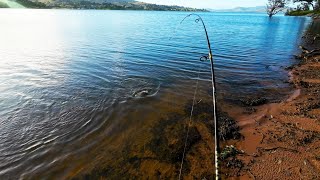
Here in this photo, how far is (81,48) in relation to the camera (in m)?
28.1

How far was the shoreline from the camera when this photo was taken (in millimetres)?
7363

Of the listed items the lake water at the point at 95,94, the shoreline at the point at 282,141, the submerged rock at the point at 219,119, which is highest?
the shoreline at the point at 282,141

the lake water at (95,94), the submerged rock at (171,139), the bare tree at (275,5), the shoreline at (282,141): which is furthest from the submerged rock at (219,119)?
the bare tree at (275,5)

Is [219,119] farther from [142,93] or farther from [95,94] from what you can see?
[95,94]

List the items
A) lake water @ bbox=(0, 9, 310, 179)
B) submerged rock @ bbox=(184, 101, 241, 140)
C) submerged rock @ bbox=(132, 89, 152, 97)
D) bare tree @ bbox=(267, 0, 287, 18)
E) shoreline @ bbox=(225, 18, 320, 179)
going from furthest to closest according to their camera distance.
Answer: bare tree @ bbox=(267, 0, 287, 18)
submerged rock @ bbox=(132, 89, 152, 97)
submerged rock @ bbox=(184, 101, 241, 140)
lake water @ bbox=(0, 9, 310, 179)
shoreline @ bbox=(225, 18, 320, 179)

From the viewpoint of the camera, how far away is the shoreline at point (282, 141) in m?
7.36

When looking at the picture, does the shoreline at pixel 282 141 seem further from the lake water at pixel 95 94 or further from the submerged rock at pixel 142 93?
the submerged rock at pixel 142 93

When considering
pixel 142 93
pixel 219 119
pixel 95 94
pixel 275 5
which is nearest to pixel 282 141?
pixel 219 119

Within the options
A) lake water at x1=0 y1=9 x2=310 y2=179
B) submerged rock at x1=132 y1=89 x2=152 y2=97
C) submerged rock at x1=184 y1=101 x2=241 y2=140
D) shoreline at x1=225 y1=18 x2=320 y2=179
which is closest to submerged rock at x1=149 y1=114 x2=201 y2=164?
lake water at x1=0 y1=9 x2=310 y2=179

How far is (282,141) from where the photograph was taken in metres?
8.83

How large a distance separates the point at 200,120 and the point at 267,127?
2905 millimetres

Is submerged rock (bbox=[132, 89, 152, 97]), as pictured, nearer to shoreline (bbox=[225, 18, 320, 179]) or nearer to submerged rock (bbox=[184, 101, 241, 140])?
submerged rock (bbox=[184, 101, 241, 140])

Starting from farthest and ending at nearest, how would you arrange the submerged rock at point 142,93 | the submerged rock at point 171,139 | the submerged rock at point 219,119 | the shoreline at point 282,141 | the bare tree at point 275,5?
the bare tree at point 275,5 < the submerged rock at point 142,93 < the submerged rock at point 219,119 < the submerged rock at point 171,139 < the shoreline at point 282,141

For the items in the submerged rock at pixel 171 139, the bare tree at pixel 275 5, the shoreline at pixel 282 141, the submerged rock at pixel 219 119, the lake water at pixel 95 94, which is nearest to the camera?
the shoreline at pixel 282 141
